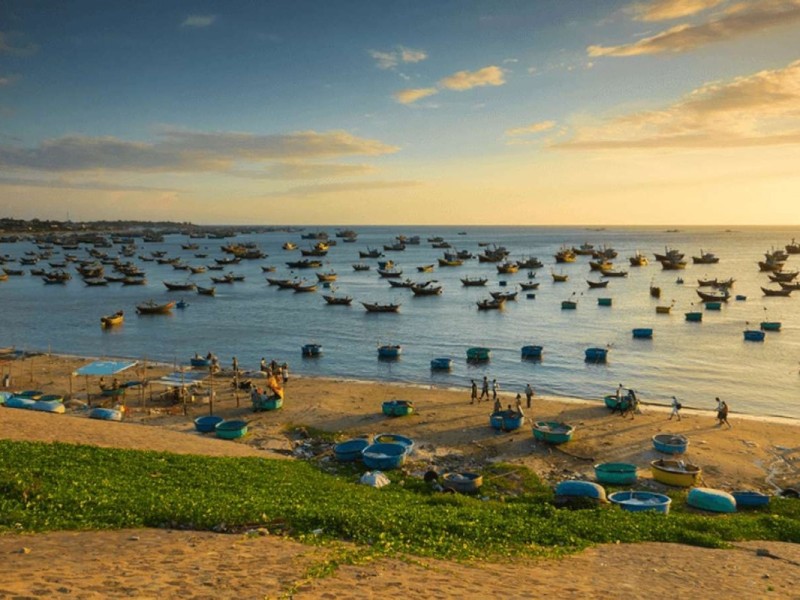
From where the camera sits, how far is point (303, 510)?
14.3 metres

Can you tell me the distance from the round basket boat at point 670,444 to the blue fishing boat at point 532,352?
22.1m

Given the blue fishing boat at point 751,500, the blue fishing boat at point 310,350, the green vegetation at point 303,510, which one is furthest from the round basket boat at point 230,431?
the blue fishing boat at point 310,350

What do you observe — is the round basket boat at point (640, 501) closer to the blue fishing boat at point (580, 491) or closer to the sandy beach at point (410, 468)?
the blue fishing boat at point (580, 491)

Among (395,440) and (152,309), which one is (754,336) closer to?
(395,440)

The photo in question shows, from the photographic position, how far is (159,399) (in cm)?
3475

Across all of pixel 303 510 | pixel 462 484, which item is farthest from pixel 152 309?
pixel 303 510

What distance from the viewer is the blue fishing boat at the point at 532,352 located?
49250mm

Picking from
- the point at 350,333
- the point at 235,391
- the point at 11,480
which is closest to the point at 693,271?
the point at 350,333

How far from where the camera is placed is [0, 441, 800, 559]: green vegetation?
13.2m

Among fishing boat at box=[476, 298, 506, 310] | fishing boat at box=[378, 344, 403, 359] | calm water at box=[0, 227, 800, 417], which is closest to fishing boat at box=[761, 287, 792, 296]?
calm water at box=[0, 227, 800, 417]

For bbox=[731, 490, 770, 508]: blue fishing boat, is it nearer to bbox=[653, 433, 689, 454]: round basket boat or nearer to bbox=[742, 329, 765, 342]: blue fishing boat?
bbox=[653, 433, 689, 454]: round basket boat

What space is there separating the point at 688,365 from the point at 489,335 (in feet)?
62.9

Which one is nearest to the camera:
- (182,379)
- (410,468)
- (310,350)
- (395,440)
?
(410,468)

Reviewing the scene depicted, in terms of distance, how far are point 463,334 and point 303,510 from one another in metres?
46.9
